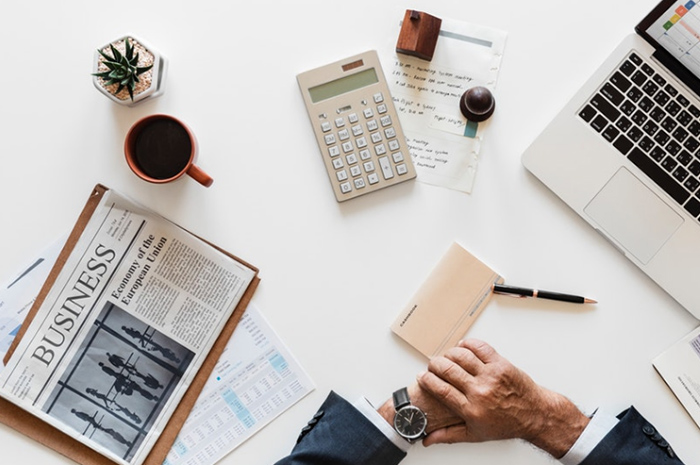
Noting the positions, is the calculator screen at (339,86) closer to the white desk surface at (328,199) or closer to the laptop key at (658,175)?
the white desk surface at (328,199)

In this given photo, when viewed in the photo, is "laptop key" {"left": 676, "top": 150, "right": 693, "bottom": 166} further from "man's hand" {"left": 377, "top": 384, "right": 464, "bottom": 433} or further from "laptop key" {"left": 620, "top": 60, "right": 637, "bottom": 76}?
"man's hand" {"left": 377, "top": 384, "right": 464, "bottom": 433}

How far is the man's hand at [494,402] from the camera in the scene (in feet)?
2.97

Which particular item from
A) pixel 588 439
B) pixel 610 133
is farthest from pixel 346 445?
pixel 610 133

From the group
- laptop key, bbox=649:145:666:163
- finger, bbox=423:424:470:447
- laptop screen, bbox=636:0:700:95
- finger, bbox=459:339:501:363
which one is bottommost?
finger, bbox=423:424:470:447

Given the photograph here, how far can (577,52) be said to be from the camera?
0.94m

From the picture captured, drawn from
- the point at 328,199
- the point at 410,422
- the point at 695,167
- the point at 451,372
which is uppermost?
the point at 695,167

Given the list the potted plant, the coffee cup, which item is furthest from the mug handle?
the potted plant

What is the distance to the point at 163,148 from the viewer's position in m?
0.90

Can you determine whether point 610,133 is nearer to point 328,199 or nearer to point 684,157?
point 684,157

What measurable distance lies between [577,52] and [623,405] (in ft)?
1.91

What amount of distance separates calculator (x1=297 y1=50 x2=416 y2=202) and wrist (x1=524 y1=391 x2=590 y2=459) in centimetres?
43

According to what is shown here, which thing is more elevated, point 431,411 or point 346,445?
point 431,411

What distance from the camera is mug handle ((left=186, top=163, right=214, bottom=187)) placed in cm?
87

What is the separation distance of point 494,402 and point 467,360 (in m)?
0.07
